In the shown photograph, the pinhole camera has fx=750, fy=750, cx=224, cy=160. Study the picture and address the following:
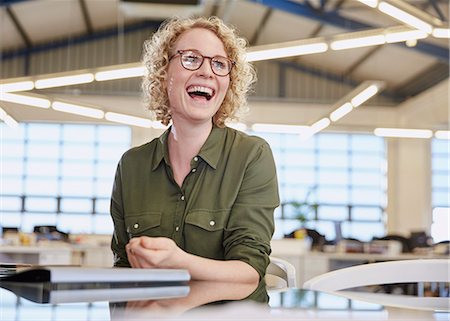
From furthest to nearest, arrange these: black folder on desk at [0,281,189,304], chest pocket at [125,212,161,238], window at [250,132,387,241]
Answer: window at [250,132,387,241] → chest pocket at [125,212,161,238] → black folder on desk at [0,281,189,304]

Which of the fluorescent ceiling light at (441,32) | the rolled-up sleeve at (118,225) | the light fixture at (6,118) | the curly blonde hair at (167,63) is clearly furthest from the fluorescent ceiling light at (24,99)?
the rolled-up sleeve at (118,225)

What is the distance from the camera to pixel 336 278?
5.27 feet

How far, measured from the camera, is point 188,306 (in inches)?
31.0

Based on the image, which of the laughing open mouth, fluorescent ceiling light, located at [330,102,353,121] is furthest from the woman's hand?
fluorescent ceiling light, located at [330,102,353,121]

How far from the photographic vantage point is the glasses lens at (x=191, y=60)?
196cm

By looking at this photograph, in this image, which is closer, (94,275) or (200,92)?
(94,275)

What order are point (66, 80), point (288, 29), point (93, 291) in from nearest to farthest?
point (93, 291) < point (66, 80) < point (288, 29)

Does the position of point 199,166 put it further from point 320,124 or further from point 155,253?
point 320,124

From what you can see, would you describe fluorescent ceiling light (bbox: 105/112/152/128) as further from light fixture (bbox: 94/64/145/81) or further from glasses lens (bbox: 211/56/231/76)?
glasses lens (bbox: 211/56/231/76)

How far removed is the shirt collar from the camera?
1925 mm

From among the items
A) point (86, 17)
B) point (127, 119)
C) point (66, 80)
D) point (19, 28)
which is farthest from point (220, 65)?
point (86, 17)

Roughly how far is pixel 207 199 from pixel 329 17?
445 inches

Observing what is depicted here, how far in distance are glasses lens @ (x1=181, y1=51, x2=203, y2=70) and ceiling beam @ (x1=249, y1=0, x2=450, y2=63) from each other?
10708 mm

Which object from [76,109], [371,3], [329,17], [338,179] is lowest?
[371,3]
